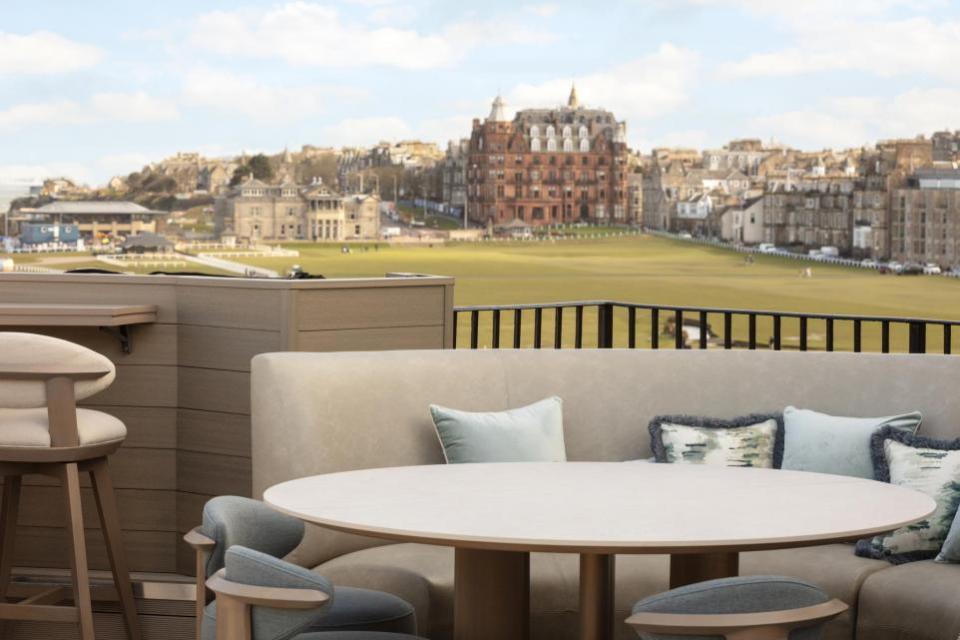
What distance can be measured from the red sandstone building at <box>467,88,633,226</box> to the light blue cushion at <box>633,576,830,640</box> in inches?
343

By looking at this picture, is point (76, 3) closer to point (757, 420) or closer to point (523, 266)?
point (523, 266)

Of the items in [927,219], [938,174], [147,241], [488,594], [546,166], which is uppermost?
[546,166]

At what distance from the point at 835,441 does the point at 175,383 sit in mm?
2000

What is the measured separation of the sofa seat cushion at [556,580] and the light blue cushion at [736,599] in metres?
1.15

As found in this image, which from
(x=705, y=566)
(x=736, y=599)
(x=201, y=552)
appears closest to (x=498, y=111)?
(x=705, y=566)

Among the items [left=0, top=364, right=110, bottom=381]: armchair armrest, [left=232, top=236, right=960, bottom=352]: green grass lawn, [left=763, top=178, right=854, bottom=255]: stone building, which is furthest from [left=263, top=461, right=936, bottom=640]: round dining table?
[left=763, top=178, right=854, bottom=255]: stone building

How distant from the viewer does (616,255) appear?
1110 centimetres

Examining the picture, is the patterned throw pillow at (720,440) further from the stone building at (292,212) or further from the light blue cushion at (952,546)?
the stone building at (292,212)

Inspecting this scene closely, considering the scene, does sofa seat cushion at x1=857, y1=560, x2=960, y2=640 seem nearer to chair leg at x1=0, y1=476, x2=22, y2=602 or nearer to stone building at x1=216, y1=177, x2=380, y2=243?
chair leg at x1=0, y1=476, x2=22, y2=602

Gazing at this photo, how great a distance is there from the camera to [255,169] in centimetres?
1034

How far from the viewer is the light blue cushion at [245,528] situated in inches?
109

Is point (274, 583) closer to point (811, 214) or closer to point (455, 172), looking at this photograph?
point (811, 214)

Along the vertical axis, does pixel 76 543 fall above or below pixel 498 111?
below

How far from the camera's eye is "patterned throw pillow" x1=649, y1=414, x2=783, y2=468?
12.6 feet
